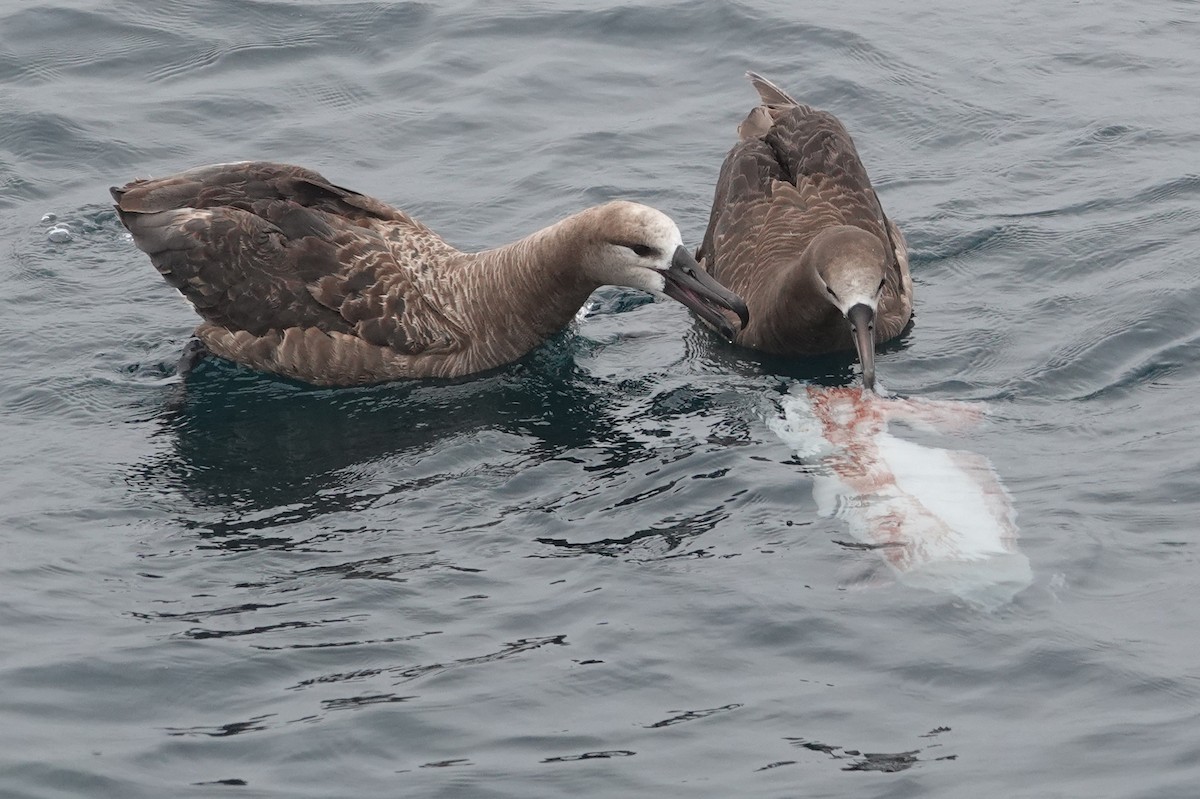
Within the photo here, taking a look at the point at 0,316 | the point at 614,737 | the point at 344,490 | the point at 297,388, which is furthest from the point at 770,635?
the point at 0,316

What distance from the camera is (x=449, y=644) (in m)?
8.25

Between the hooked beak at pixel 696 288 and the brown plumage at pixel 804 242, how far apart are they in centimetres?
64

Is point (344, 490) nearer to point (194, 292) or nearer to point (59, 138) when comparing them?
point (194, 292)

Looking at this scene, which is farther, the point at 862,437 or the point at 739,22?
the point at 739,22

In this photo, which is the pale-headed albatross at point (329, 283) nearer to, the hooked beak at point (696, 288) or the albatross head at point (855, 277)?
the hooked beak at point (696, 288)

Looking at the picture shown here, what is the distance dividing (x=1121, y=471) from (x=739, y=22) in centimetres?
914

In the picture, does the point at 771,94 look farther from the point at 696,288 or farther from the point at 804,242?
the point at 696,288

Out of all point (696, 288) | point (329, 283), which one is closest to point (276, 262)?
point (329, 283)

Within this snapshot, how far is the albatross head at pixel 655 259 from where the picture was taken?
10852 millimetres

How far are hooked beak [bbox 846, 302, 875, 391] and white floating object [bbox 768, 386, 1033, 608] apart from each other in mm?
217

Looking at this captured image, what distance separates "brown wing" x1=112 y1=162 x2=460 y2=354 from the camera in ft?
37.4

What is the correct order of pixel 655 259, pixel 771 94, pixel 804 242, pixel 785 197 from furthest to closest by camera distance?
pixel 771 94
pixel 785 197
pixel 804 242
pixel 655 259

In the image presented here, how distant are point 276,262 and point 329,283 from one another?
0.37 meters

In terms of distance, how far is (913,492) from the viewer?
30.9ft
